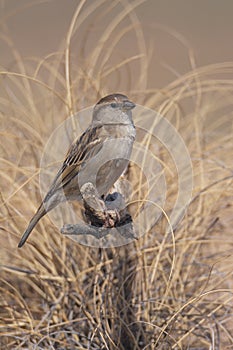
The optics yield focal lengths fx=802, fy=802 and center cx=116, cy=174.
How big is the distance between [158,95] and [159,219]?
0.60m

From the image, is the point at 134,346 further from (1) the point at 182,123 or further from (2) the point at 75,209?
(1) the point at 182,123

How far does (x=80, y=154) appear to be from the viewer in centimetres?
149

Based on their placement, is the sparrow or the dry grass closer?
the sparrow

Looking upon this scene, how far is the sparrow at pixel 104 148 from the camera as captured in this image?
142cm

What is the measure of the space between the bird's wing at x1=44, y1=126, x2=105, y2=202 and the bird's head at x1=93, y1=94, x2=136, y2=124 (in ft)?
0.09

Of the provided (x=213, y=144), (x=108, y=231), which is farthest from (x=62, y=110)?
(x=108, y=231)

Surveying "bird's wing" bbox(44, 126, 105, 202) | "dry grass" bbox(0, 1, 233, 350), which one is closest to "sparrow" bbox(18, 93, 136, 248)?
"bird's wing" bbox(44, 126, 105, 202)

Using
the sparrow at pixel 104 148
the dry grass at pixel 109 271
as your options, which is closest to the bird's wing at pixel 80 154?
the sparrow at pixel 104 148

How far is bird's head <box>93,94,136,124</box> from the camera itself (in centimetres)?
142

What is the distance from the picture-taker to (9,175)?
287 centimetres

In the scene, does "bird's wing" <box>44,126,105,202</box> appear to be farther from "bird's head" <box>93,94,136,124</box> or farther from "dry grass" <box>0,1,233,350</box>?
"dry grass" <box>0,1,233,350</box>

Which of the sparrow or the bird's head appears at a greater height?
the bird's head

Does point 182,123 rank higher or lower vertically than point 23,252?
higher

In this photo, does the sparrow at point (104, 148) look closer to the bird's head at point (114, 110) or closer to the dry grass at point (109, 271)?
the bird's head at point (114, 110)
